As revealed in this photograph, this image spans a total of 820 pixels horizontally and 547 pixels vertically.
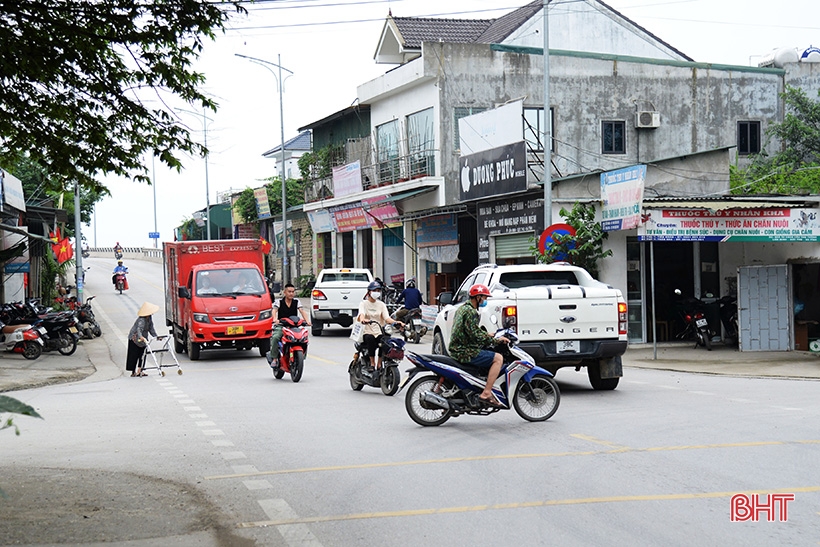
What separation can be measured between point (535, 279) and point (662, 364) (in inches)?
216

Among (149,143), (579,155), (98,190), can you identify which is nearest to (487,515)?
(149,143)

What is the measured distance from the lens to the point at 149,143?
37.6 feet

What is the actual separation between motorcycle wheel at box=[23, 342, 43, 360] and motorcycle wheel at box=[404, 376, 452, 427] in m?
15.6

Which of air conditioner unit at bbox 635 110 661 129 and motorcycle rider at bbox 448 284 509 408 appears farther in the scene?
air conditioner unit at bbox 635 110 661 129

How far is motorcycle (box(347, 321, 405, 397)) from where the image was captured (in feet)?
52.4

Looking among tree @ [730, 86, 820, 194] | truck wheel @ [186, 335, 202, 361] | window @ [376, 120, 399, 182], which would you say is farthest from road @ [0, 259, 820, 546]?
window @ [376, 120, 399, 182]

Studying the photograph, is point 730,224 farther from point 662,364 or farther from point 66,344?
point 66,344

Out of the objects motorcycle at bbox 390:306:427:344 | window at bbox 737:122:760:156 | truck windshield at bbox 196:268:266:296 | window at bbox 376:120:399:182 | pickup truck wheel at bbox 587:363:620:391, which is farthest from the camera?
window at bbox 376:120:399:182

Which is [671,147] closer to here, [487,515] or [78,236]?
[78,236]

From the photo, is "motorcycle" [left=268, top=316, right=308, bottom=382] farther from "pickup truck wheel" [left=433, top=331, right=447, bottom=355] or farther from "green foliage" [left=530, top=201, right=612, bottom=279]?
"green foliage" [left=530, top=201, right=612, bottom=279]

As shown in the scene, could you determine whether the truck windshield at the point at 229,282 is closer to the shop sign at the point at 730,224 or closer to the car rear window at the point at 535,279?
the shop sign at the point at 730,224

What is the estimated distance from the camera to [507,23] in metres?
41.7

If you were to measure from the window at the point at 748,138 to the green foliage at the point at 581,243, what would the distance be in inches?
599

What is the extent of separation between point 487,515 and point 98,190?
705 centimetres
